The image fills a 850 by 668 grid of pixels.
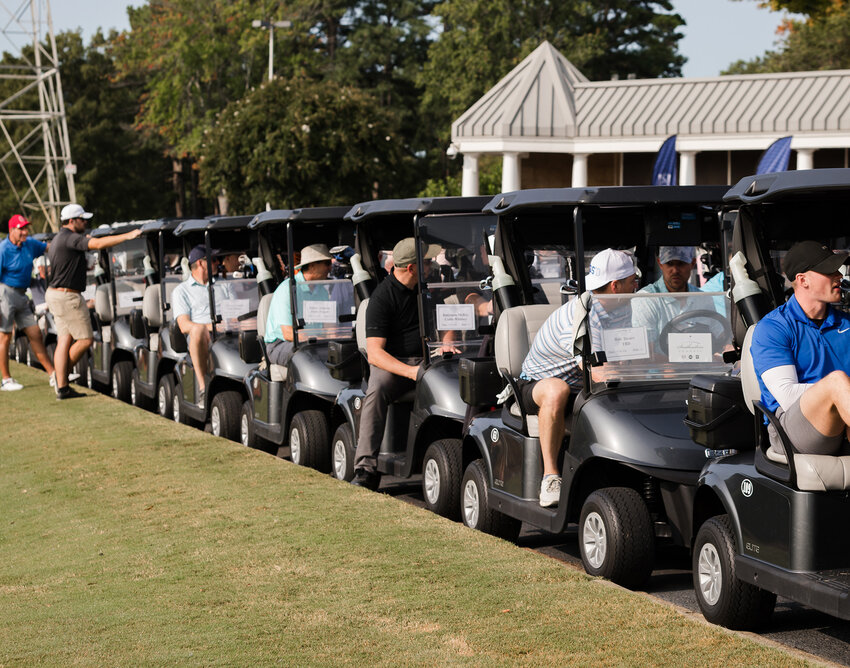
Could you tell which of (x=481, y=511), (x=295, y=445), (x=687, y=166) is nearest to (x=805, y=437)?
(x=481, y=511)

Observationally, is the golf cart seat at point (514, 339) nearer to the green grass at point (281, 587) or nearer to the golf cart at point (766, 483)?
the green grass at point (281, 587)

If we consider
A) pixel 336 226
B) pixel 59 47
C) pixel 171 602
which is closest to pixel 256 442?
pixel 336 226

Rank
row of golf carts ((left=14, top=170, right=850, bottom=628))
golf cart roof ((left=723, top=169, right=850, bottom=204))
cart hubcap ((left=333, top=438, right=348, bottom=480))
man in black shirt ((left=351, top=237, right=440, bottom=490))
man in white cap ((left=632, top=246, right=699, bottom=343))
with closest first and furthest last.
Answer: golf cart roof ((left=723, top=169, right=850, bottom=204)) → row of golf carts ((left=14, top=170, right=850, bottom=628)) → man in white cap ((left=632, top=246, right=699, bottom=343)) → man in black shirt ((left=351, top=237, right=440, bottom=490)) → cart hubcap ((left=333, top=438, right=348, bottom=480))

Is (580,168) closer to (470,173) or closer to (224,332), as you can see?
(470,173)

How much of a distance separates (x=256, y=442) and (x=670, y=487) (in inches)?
227

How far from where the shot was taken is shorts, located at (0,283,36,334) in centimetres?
1568

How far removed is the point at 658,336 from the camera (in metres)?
7.43

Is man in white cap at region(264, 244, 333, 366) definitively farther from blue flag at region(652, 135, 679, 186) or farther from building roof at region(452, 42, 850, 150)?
building roof at region(452, 42, 850, 150)

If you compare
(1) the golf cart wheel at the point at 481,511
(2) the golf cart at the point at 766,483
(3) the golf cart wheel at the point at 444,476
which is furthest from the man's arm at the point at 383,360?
(2) the golf cart at the point at 766,483

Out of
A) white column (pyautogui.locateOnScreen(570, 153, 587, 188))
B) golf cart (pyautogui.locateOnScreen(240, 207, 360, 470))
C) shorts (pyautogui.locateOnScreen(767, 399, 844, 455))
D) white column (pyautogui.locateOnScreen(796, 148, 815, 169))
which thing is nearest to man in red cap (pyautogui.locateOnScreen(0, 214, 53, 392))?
golf cart (pyautogui.locateOnScreen(240, 207, 360, 470))

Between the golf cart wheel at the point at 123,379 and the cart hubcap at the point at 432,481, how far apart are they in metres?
7.50

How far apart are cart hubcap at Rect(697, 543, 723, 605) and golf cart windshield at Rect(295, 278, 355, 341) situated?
5381mm

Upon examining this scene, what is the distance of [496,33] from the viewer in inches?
2426

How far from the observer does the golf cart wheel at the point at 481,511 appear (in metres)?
8.00
